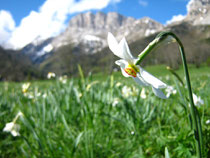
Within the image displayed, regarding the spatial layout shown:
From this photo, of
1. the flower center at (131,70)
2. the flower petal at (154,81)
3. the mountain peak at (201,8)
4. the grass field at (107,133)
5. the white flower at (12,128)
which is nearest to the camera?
the flower petal at (154,81)

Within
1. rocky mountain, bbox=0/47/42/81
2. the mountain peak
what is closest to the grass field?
the mountain peak

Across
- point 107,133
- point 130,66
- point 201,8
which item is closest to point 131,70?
point 130,66

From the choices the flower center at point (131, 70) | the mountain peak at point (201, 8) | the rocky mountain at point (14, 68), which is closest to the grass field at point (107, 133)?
the mountain peak at point (201, 8)

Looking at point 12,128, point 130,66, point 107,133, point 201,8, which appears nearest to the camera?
point 130,66

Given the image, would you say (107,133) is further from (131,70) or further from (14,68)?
(14,68)

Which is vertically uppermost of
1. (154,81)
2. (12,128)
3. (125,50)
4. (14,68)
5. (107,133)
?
(14,68)

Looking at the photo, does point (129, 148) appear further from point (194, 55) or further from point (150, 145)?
point (194, 55)

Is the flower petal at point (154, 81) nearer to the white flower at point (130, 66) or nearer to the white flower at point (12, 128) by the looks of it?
the white flower at point (130, 66)

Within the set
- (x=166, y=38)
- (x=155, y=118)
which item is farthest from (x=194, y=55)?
(x=166, y=38)

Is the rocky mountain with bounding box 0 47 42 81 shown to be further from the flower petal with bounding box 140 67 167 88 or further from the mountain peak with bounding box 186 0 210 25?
the flower petal with bounding box 140 67 167 88
